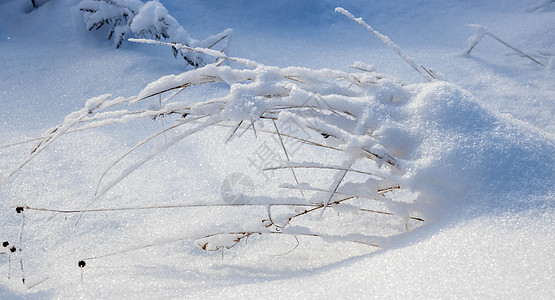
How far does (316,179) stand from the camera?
1358mm

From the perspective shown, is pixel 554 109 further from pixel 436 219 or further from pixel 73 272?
pixel 73 272

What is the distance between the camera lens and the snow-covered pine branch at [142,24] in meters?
2.04

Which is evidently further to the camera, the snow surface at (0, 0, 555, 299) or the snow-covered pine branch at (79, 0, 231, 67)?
the snow-covered pine branch at (79, 0, 231, 67)

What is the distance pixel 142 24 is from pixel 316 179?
1129 millimetres

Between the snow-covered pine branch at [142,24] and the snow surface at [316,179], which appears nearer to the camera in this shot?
the snow surface at [316,179]

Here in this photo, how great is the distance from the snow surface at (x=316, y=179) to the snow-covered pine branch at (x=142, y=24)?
0.07m

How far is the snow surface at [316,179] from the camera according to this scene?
800 mm

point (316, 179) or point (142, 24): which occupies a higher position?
point (142, 24)

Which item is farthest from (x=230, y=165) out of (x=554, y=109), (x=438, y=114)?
(x=554, y=109)

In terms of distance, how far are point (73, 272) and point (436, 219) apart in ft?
2.44

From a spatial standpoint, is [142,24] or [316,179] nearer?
[316,179]

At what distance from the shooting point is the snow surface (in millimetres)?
800

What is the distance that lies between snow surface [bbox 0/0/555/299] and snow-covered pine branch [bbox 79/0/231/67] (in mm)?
72

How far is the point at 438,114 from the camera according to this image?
0.97 m
